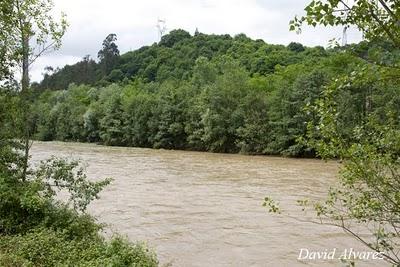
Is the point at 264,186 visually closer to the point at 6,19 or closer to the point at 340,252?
the point at 340,252

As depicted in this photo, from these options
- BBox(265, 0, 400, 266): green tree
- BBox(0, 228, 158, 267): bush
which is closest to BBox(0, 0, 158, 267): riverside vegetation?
BBox(0, 228, 158, 267): bush

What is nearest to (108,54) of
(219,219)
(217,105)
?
(217,105)

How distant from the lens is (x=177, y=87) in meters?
73.6

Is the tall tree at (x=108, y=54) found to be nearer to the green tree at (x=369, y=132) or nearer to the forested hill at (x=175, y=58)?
the forested hill at (x=175, y=58)

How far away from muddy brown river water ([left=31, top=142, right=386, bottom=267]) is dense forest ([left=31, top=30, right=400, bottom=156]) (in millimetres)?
4213

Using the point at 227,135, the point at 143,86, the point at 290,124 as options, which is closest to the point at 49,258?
the point at 290,124

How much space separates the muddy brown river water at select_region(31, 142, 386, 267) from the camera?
39.3 ft

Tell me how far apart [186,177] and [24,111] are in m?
18.0

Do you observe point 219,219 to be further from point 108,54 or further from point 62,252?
point 108,54

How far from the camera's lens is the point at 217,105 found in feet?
192

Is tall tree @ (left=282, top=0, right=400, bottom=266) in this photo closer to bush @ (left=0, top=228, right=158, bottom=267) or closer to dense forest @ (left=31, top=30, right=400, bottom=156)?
bush @ (left=0, top=228, right=158, bottom=267)

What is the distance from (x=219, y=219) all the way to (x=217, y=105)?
42.7 metres

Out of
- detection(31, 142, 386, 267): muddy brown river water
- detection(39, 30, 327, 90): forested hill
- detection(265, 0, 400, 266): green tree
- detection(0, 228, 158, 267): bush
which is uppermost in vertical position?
detection(39, 30, 327, 90): forested hill

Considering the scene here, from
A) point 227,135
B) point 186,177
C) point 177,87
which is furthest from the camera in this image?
point 177,87
